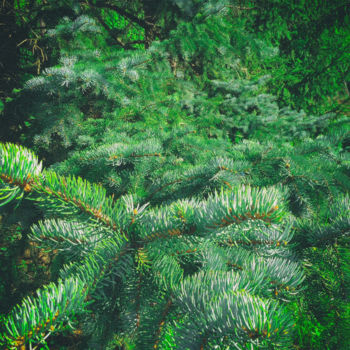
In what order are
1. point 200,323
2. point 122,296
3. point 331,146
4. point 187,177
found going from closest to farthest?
point 200,323, point 122,296, point 187,177, point 331,146

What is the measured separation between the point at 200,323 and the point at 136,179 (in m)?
0.87

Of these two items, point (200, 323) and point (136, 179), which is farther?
point (136, 179)

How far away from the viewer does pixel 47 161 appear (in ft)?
7.81

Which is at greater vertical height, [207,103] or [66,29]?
[66,29]

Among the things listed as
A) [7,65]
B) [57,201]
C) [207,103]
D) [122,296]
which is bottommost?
[122,296]

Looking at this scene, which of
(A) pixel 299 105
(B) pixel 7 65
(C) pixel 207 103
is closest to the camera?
(C) pixel 207 103

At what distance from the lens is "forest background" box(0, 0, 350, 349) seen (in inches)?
31.5

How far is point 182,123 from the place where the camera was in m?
2.28

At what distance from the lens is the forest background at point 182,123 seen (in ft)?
2.63

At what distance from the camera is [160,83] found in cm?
229

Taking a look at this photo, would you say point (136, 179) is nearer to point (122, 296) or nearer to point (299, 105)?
point (122, 296)

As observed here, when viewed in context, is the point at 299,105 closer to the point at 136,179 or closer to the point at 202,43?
the point at 202,43

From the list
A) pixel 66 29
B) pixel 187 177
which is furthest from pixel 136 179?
pixel 66 29

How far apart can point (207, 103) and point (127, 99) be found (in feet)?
3.09
